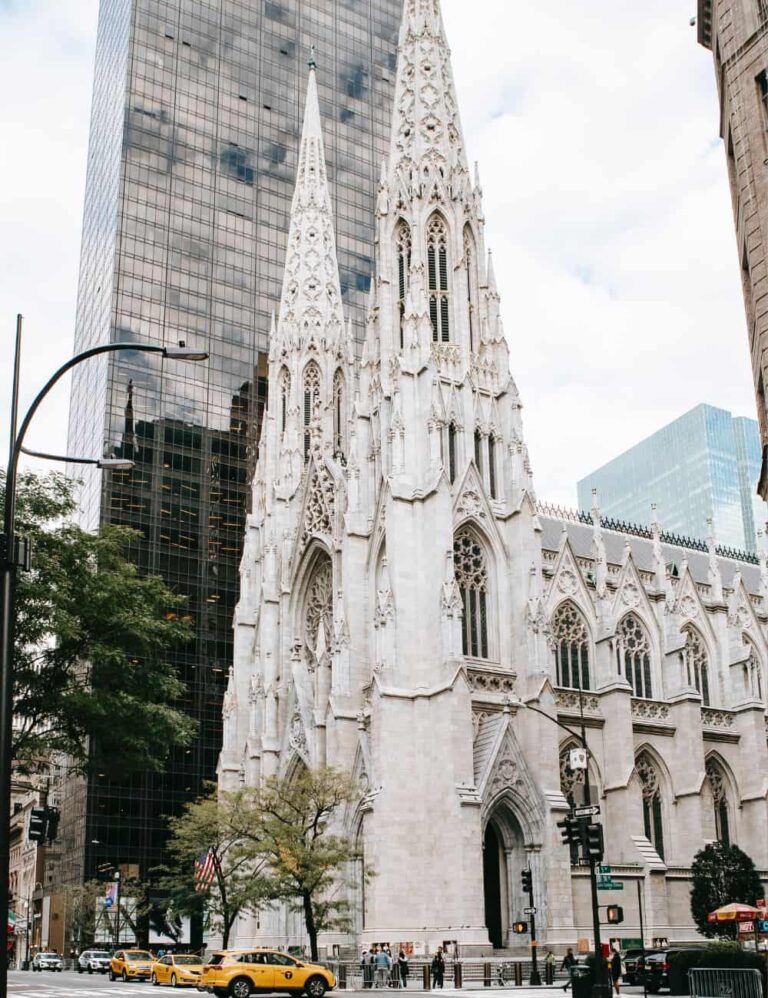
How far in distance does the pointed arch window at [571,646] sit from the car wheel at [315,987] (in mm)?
22576

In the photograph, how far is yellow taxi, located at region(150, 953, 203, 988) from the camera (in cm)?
3720

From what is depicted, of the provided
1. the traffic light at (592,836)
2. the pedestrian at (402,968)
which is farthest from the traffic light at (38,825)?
the pedestrian at (402,968)

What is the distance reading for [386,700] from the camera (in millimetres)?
41625

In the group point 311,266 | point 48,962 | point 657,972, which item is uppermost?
point 311,266

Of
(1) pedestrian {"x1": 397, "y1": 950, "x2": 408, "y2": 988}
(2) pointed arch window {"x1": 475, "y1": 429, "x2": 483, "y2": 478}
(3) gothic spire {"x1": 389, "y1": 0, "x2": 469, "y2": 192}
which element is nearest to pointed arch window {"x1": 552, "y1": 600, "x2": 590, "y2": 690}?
(2) pointed arch window {"x1": 475, "y1": 429, "x2": 483, "y2": 478}

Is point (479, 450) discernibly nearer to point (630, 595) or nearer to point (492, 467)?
point (492, 467)

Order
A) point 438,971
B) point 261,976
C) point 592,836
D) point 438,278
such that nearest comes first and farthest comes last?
point 592,836 < point 261,976 < point 438,971 < point 438,278

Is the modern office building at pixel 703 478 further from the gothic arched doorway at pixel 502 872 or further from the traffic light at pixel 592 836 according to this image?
the traffic light at pixel 592 836

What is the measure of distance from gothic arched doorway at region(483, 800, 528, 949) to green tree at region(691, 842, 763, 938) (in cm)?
785

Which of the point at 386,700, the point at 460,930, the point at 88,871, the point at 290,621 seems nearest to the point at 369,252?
the point at 290,621

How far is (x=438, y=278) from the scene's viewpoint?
5178 centimetres

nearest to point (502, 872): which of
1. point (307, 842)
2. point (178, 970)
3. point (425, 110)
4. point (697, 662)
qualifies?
point (307, 842)

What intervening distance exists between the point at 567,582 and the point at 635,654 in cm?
507

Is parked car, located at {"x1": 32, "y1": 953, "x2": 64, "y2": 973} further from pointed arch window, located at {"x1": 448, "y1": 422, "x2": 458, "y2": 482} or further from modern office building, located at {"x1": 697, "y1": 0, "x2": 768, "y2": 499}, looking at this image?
modern office building, located at {"x1": 697, "y1": 0, "x2": 768, "y2": 499}
